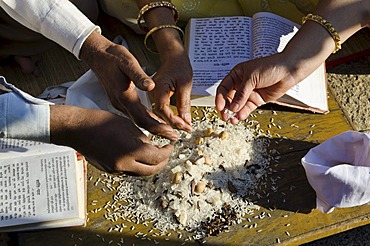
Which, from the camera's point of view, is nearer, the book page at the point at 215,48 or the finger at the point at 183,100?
the finger at the point at 183,100

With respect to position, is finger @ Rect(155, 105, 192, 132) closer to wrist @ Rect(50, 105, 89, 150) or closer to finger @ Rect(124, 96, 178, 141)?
finger @ Rect(124, 96, 178, 141)

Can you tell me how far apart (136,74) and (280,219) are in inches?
22.2

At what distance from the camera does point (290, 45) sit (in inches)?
63.3

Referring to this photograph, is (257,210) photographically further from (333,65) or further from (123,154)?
(333,65)

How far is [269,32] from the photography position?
1.81m

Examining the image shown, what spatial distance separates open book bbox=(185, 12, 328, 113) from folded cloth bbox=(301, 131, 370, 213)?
0.21 metres

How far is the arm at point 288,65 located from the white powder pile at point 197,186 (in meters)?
0.11

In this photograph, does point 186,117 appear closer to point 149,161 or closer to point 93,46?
point 149,161

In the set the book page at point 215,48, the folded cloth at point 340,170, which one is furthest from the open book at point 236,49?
the folded cloth at point 340,170

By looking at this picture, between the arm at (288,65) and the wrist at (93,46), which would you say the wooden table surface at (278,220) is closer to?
the arm at (288,65)

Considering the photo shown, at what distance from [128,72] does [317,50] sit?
1.84 feet

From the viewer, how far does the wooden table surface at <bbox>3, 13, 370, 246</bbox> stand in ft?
4.89

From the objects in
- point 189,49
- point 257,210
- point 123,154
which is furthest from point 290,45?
point 123,154

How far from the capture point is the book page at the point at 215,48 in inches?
68.4
